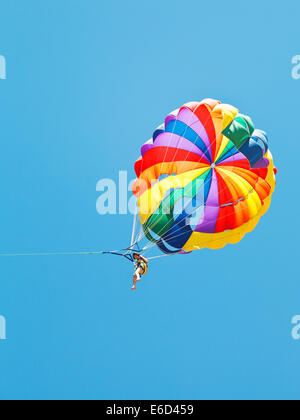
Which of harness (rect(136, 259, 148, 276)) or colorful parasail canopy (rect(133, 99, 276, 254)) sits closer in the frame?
harness (rect(136, 259, 148, 276))

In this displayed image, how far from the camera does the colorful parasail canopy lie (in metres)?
14.6

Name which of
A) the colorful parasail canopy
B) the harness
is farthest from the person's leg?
the colorful parasail canopy

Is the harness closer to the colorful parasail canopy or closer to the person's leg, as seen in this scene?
the person's leg

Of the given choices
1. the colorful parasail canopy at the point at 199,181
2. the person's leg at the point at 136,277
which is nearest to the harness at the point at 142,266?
the person's leg at the point at 136,277

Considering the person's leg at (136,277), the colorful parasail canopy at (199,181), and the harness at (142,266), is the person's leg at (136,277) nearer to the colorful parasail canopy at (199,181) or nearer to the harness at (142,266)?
the harness at (142,266)

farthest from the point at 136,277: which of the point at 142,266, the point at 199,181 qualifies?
the point at 199,181

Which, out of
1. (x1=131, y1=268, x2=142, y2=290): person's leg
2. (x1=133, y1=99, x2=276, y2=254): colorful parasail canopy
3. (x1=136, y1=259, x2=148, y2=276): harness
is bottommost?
(x1=131, y1=268, x2=142, y2=290): person's leg

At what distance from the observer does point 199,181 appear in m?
14.8

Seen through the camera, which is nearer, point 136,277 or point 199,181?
point 136,277

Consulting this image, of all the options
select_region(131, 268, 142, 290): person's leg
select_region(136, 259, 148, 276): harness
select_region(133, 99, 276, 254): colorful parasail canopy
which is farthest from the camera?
select_region(133, 99, 276, 254): colorful parasail canopy

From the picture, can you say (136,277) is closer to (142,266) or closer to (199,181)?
(142,266)

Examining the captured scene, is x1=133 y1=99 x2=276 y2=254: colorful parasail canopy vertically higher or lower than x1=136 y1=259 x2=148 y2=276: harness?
higher

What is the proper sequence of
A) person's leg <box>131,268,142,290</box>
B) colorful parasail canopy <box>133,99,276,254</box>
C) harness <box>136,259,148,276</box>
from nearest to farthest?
person's leg <box>131,268,142,290</box> → harness <box>136,259,148,276</box> → colorful parasail canopy <box>133,99,276,254</box>

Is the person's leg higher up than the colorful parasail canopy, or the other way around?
the colorful parasail canopy
